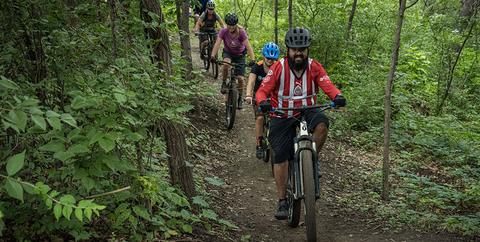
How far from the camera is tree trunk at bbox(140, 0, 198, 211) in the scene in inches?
145

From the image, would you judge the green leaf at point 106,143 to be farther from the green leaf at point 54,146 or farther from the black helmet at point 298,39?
the black helmet at point 298,39

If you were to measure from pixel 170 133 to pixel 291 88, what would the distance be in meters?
1.79

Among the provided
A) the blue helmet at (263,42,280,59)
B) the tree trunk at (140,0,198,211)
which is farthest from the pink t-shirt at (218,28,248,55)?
the tree trunk at (140,0,198,211)

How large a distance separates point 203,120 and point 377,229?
206 inches

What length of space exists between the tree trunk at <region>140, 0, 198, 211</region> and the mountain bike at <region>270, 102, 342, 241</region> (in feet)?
4.31

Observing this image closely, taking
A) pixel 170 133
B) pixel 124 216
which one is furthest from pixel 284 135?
pixel 124 216

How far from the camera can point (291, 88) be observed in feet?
15.3

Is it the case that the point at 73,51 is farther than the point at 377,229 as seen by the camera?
No

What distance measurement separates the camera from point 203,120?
29.0 ft

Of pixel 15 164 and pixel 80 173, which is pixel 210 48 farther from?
pixel 15 164

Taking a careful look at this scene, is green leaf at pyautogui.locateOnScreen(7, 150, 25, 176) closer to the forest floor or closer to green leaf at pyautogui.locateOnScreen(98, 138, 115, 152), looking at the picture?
green leaf at pyautogui.locateOnScreen(98, 138, 115, 152)

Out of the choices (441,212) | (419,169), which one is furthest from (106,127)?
(419,169)

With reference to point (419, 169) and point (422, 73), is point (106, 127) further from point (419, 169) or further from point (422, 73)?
point (422, 73)

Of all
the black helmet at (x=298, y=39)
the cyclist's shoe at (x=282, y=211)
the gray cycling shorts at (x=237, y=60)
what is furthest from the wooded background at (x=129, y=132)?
the gray cycling shorts at (x=237, y=60)
